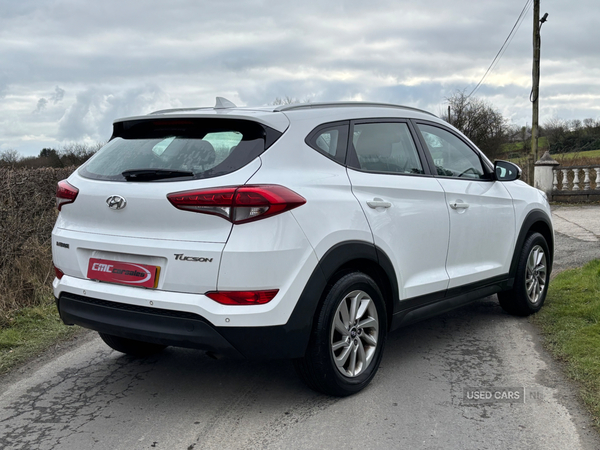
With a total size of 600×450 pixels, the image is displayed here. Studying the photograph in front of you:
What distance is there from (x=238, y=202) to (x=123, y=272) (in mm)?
807

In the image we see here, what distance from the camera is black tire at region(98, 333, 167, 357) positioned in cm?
448

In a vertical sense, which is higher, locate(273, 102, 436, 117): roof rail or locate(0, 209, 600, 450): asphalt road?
locate(273, 102, 436, 117): roof rail

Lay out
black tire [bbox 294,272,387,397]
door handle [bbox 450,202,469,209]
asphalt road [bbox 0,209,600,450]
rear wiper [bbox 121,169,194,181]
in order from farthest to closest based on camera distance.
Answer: door handle [bbox 450,202,469,209] < black tire [bbox 294,272,387,397] < rear wiper [bbox 121,169,194,181] < asphalt road [bbox 0,209,600,450]

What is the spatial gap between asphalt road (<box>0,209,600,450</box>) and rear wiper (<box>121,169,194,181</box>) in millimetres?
1375

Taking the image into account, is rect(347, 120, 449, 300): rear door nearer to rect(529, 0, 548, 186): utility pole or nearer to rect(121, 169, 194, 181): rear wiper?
rect(121, 169, 194, 181): rear wiper

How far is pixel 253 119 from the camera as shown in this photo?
11.4ft

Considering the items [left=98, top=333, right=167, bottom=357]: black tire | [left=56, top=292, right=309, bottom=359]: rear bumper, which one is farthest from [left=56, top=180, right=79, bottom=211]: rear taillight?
[left=98, top=333, right=167, bottom=357]: black tire

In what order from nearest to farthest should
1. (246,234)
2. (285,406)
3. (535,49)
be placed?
(246,234), (285,406), (535,49)

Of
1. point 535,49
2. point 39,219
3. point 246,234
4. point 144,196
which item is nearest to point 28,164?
point 39,219

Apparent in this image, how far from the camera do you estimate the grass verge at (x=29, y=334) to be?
4750 millimetres

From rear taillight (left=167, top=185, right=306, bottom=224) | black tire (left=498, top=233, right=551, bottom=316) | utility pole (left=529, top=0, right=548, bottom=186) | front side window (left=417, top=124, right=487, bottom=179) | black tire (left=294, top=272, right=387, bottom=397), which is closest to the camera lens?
rear taillight (left=167, top=185, right=306, bottom=224)

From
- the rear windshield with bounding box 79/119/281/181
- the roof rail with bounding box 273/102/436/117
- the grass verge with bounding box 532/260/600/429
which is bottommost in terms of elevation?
the grass verge with bounding box 532/260/600/429

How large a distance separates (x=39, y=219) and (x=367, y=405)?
5.12 metres

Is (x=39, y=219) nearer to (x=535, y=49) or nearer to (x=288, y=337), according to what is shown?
(x=288, y=337)
